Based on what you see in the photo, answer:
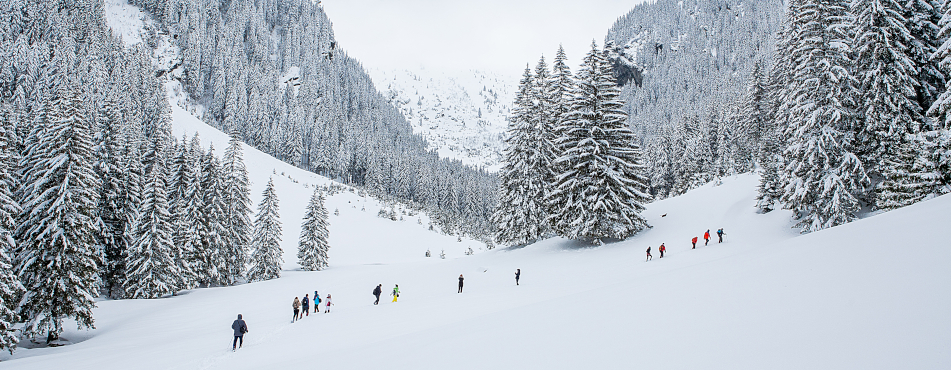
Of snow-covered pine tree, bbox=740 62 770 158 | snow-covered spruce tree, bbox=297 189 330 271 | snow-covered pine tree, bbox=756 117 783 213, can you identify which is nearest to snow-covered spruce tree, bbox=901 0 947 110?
snow-covered pine tree, bbox=756 117 783 213

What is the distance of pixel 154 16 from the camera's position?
11681 cm

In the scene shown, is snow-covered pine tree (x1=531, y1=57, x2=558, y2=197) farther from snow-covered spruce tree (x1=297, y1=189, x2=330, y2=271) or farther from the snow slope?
snow-covered spruce tree (x1=297, y1=189, x2=330, y2=271)

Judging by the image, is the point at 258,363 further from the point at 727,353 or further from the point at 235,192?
the point at 235,192

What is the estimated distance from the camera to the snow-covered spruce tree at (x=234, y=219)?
34.4 meters

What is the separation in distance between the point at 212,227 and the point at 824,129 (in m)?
39.7

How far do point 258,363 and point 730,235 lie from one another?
2505 centimetres

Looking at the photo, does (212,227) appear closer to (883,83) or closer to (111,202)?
(111,202)

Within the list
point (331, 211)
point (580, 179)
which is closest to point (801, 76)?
point (580, 179)

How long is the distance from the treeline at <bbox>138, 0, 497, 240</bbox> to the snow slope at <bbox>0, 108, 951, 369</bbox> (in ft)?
177

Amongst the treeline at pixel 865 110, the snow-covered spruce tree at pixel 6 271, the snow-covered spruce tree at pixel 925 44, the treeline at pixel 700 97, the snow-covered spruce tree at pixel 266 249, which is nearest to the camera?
the snow-covered spruce tree at pixel 6 271

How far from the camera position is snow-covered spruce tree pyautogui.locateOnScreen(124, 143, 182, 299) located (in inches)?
1079

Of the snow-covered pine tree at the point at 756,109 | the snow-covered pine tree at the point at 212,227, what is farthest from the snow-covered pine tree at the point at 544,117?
the snow-covered pine tree at the point at 756,109

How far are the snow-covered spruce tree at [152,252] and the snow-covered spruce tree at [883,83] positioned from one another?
40744 mm

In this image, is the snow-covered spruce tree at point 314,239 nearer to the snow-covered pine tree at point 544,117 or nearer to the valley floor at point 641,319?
the valley floor at point 641,319
